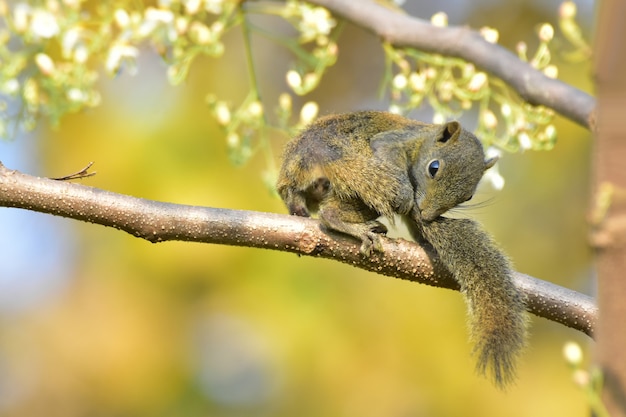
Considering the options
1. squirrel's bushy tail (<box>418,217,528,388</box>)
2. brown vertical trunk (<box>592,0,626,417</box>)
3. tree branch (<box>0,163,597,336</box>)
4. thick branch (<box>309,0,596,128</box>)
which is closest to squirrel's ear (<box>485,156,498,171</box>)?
squirrel's bushy tail (<box>418,217,528,388</box>)

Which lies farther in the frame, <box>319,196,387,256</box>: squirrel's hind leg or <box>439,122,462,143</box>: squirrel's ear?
<box>439,122,462,143</box>: squirrel's ear

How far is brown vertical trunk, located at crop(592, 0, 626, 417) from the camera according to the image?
72 cm

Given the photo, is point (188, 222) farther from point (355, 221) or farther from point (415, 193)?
point (415, 193)

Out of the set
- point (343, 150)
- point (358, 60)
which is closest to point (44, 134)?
point (358, 60)

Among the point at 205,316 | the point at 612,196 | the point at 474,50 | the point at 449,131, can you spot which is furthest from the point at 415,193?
the point at 205,316

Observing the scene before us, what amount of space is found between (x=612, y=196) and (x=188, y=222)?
1.49 metres

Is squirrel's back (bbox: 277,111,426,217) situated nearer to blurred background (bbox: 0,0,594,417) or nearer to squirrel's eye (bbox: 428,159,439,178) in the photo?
squirrel's eye (bbox: 428,159,439,178)

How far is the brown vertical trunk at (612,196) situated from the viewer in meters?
0.72

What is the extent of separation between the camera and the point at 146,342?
5625 mm

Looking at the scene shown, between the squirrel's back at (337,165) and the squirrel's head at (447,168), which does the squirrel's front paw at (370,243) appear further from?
the squirrel's head at (447,168)

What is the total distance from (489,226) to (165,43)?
3.42 metres

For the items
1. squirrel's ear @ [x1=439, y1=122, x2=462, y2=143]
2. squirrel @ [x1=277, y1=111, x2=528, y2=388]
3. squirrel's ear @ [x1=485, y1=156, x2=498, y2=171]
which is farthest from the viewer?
squirrel's ear @ [x1=485, y1=156, x2=498, y2=171]

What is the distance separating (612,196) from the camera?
76cm

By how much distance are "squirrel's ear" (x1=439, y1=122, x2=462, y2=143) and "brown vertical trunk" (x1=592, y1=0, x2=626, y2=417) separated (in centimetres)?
209
